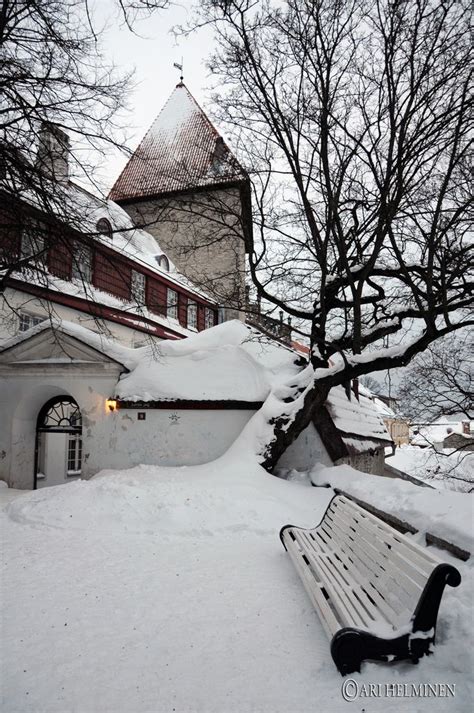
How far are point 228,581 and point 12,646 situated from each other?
194 centimetres

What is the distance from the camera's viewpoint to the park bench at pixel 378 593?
249 cm

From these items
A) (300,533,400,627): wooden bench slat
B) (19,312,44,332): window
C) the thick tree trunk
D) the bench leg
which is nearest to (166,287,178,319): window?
(19,312,44,332): window

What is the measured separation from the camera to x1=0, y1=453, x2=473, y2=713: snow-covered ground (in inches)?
94.6

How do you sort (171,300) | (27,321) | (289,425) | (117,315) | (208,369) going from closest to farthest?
(289,425)
(208,369)
(27,321)
(117,315)
(171,300)

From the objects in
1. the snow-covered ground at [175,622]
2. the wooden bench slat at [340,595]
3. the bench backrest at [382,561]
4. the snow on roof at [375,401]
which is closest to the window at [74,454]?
the snow-covered ground at [175,622]

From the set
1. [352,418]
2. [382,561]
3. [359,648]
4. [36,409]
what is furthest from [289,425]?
[36,409]

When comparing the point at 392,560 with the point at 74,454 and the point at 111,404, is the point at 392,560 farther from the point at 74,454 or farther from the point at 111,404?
the point at 74,454

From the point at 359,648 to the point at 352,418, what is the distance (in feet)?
31.2

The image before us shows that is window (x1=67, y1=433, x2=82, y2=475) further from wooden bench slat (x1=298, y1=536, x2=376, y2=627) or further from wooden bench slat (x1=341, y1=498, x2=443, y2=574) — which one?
wooden bench slat (x1=341, y1=498, x2=443, y2=574)

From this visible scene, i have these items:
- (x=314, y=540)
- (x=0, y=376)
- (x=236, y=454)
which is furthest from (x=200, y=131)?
(x=314, y=540)

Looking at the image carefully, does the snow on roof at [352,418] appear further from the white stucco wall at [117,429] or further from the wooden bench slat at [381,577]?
the wooden bench slat at [381,577]

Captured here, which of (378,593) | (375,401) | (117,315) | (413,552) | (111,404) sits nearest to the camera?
(413,552)

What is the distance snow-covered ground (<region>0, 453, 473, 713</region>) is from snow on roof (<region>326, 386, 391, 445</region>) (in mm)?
4671

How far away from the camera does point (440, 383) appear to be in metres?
12.4
